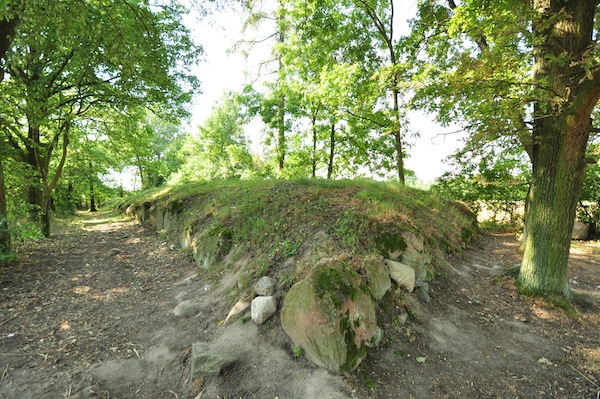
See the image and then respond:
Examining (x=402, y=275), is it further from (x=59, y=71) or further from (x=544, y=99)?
(x=59, y=71)

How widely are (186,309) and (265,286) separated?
1.46 m

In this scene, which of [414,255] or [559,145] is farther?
[414,255]

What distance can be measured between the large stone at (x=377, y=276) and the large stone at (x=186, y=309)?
2692mm

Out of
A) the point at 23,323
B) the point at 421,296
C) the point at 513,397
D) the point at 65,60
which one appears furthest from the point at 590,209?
the point at 65,60

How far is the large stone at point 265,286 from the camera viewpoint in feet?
12.7

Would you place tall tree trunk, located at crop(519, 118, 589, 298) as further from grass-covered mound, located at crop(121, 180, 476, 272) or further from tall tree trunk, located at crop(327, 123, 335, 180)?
tall tree trunk, located at crop(327, 123, 335, 180)

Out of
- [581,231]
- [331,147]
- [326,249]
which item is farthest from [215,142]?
[581,231]

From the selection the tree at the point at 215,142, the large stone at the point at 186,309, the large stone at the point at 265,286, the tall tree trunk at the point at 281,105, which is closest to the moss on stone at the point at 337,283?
the large stone at the point at 265,286

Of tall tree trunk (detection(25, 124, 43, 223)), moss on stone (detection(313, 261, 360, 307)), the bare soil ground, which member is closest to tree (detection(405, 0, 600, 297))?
the bare soil ground

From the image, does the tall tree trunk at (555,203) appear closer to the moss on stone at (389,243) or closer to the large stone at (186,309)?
the moss on stone at (389,243)

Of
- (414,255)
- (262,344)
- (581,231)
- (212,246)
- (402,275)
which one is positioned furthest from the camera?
(581,231)

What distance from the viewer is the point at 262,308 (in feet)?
11.7

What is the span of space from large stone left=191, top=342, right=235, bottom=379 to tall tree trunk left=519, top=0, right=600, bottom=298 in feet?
16.2

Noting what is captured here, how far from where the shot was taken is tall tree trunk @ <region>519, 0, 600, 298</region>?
407 centimetres
